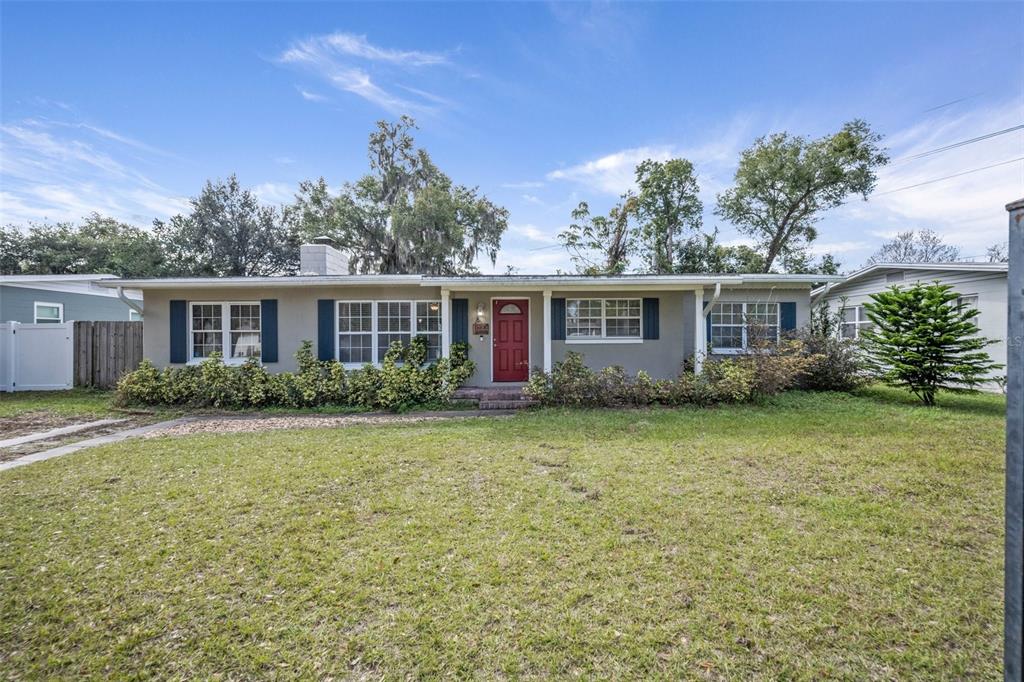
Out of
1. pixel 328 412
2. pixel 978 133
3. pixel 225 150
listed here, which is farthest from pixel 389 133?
pixel 978 133

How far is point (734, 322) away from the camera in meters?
11.3

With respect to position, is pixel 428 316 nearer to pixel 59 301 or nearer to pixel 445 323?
pixel 445 323

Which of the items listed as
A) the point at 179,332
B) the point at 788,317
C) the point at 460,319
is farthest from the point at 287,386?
the point at 788,317

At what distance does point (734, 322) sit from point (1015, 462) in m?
11.0

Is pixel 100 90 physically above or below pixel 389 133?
below

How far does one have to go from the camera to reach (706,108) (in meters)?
13.9

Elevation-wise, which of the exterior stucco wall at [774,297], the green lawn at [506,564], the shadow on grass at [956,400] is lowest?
the green lawn at [506,564]

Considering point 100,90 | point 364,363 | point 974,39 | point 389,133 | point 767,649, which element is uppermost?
point 389,133

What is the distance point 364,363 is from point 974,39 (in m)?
16.8

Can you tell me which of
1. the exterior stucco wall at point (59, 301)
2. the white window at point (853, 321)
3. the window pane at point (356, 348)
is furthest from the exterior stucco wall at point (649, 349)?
the exterior stucco wall at point (59, 301)

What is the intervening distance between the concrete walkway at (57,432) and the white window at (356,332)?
4067mm

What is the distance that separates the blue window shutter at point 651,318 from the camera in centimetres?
1004

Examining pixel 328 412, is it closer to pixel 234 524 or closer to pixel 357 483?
pixel 357 483

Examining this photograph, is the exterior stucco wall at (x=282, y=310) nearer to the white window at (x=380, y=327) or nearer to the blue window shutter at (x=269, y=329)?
the blue window shutter at (x=269, y=329)
